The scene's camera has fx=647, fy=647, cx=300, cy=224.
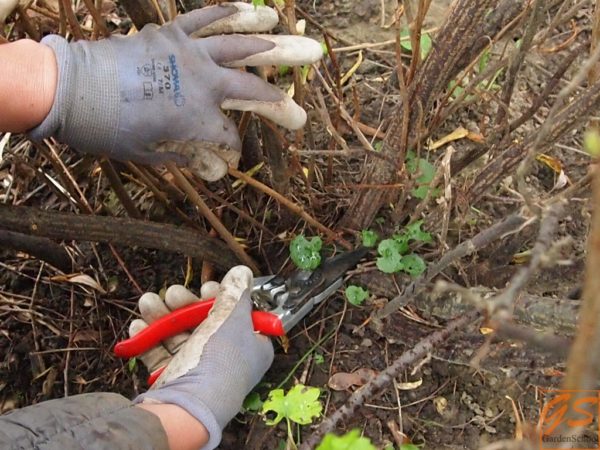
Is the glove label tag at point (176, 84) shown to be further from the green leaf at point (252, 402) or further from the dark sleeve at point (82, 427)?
the green leaf at point (252, 402)

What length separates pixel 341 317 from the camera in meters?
1.60

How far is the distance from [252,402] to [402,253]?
53 cm

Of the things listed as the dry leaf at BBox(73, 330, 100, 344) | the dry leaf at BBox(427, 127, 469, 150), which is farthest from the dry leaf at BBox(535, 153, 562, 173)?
the dry leaf at BBox(73, 330, 100, 344)

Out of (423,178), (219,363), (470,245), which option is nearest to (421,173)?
(423,178)

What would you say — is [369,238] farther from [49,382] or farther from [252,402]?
[49,382]

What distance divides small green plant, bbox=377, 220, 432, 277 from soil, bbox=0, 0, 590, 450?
56 mm

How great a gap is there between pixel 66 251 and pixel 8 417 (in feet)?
2.19

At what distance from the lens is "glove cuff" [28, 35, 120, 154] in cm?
120

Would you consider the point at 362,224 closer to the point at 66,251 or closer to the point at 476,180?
the point at 476,180

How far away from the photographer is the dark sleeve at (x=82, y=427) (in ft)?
3.79

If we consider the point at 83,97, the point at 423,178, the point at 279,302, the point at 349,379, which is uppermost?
the point at 83,97

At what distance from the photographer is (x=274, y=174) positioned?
5.06 feet

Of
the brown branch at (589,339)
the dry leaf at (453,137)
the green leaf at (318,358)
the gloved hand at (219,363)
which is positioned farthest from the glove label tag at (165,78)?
the brown branch at (589,339)

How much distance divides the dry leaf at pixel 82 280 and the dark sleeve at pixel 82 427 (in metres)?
0.51
